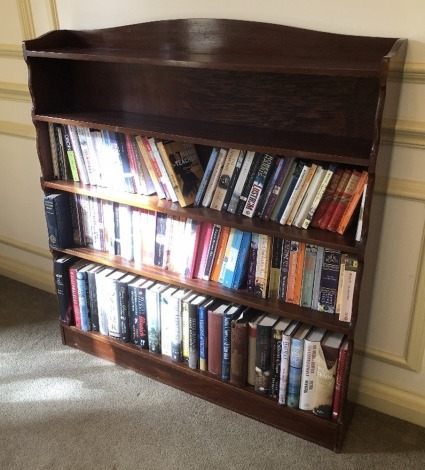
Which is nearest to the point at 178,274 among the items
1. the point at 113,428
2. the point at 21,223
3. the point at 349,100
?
the point at 113,428

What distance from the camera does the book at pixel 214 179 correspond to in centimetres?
158

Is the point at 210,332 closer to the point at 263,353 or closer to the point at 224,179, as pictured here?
the point at 263,353

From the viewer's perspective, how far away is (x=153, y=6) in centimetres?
170

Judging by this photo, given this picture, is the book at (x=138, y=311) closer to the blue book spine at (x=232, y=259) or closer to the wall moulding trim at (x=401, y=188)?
the blue book spine at (x=232, y=259)

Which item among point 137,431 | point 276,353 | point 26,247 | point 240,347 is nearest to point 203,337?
point 240,347

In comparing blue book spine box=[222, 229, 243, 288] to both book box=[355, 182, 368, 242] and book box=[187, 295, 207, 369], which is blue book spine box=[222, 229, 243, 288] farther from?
book box=[355, 182, 368, 242]

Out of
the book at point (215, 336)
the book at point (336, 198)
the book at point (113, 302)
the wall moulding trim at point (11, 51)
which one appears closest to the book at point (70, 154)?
the book at point (113, 302)

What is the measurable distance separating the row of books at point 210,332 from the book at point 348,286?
0.11 m

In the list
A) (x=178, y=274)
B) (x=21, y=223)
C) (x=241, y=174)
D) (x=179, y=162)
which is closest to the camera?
(x=241, y=174)

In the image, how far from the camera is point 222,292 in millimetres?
1699

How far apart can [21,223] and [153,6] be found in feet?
4.22

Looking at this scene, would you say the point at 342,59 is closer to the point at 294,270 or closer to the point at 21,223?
the point at 294,270

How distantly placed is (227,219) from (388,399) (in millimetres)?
866

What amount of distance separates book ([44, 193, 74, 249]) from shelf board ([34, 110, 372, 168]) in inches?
11.5
